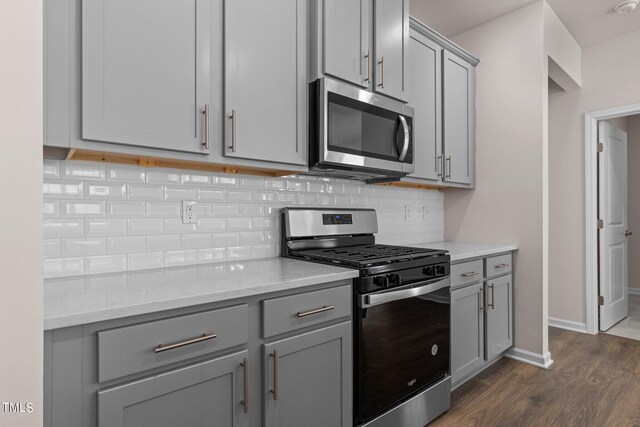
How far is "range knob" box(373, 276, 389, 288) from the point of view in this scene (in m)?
1.65

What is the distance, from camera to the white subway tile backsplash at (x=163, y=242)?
1.62 metres

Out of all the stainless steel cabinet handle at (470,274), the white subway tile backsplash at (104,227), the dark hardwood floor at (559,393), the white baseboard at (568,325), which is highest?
the white subway tile backsplash at (104,227)

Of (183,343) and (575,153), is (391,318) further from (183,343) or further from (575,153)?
(575,153)

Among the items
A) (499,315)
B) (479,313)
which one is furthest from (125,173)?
(499,315)

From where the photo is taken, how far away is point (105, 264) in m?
1.51

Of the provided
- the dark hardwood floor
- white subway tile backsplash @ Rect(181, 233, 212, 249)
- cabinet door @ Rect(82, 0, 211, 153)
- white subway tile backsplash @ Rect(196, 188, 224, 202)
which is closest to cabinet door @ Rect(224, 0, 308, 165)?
cabinet door @ Rect(82, 0, 211, 153)

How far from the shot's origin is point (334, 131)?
6.18 ft

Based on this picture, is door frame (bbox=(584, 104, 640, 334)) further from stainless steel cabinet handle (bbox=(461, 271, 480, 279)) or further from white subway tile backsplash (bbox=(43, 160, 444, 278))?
white subway tile backsplash (bbox=(43, 160, 444, 278))

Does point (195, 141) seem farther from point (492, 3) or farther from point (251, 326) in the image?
point (492, 3)

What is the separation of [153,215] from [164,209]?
6cm

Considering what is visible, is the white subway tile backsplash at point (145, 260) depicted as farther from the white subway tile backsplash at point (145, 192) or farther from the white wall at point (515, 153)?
the white wall at point (515, 153)

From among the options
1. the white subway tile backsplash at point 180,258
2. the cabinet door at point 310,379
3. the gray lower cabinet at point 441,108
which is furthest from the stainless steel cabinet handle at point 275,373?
the gray lower cabinet at point 441,108

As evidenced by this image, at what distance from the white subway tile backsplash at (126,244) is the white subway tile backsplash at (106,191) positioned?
0.57 ft

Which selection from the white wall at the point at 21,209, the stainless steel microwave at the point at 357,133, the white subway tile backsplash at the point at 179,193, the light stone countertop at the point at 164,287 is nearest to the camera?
the white wall at the point at 21,209
